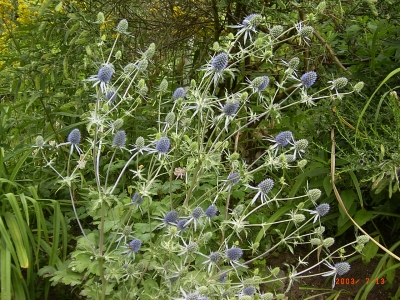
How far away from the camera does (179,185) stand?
238 centimetres

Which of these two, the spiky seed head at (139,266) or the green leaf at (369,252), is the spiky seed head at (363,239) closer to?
the green leaf at (369,252)

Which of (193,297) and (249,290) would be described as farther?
(249,290)

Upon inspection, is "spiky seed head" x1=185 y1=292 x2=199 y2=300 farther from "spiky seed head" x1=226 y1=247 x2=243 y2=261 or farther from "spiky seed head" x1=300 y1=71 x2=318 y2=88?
"spiky seed head" x1=300 y1=71 x2=318 y2=88

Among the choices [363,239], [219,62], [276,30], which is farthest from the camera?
[363,239]

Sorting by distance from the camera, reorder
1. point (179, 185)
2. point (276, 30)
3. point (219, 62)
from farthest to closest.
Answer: point (179, 185) < point (276, 30) < point (219, 62)

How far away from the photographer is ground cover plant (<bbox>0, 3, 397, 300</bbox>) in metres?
1.59

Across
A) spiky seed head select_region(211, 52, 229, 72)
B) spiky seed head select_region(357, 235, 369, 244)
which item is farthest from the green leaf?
spiky seed head select_region(211, 52, 229, 72)

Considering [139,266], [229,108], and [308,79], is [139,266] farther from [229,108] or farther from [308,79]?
[308,79]

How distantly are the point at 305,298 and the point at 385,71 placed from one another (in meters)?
1.29

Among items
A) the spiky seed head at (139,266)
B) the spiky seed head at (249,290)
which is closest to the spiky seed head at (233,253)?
the spiky seed head at (249,290)

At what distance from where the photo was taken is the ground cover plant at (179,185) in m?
1.59

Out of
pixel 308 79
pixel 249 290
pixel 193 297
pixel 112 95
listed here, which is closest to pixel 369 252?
pixel 249 290

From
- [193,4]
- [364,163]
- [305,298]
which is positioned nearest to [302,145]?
[364,163]

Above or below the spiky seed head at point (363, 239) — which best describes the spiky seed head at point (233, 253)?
above
